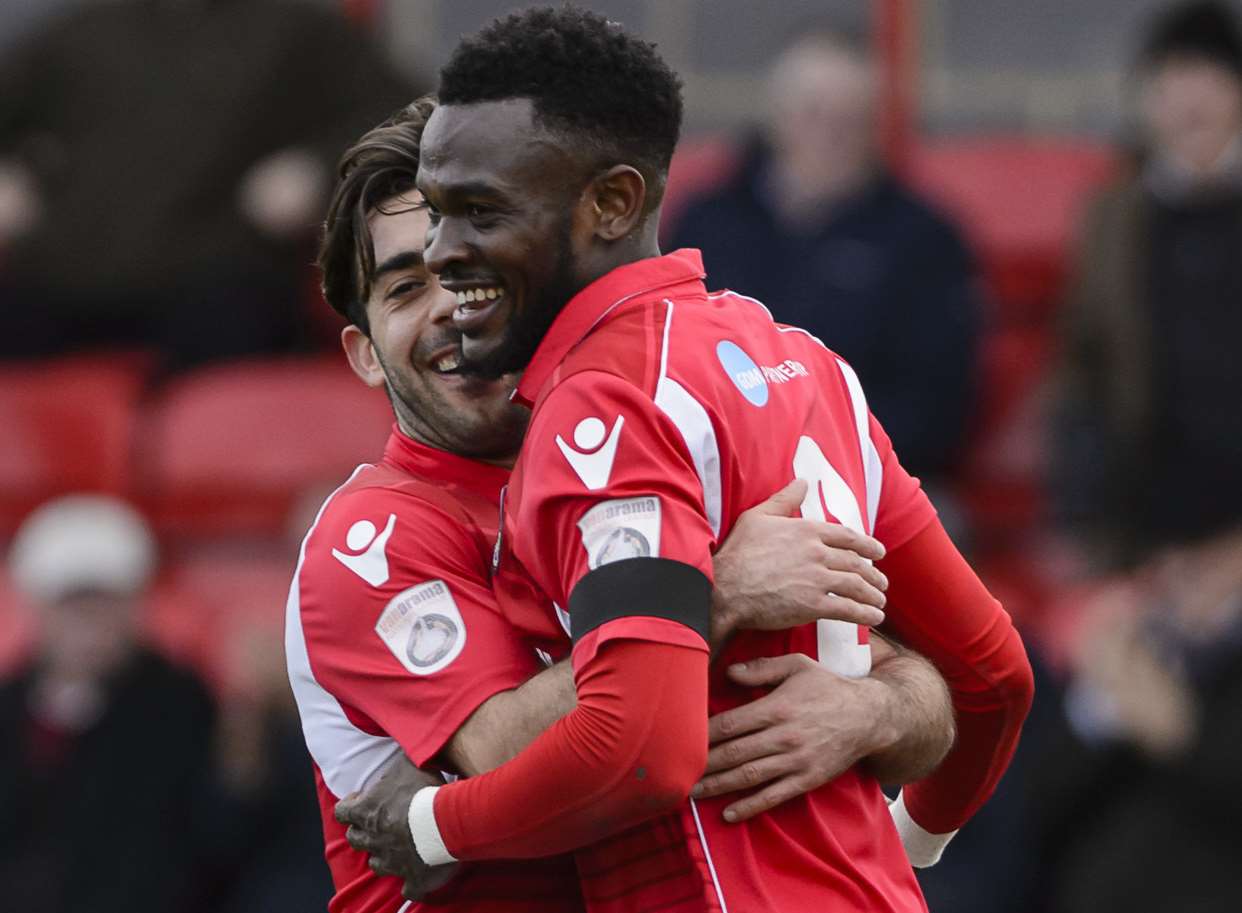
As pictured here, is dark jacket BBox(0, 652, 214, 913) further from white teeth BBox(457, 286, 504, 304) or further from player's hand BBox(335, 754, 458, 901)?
white teeth BBox(457, 286, 504, 304)

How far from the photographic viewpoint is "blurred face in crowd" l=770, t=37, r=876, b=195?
23.1ft

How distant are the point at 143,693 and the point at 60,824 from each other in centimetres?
45

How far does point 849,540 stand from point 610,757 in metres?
0.41

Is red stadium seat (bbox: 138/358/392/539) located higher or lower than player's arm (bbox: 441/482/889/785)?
lower

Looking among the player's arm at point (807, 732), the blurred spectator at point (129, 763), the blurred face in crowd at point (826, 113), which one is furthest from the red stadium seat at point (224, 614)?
the player's arm at point (807, 732)

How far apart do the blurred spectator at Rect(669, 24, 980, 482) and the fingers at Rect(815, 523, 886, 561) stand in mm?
4219

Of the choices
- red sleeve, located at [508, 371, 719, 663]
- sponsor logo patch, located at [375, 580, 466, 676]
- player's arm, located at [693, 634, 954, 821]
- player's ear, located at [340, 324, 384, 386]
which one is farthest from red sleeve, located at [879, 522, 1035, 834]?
player's ear, located at [340, 324, 384, 386]

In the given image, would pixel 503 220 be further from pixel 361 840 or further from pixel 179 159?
pixel 179 159

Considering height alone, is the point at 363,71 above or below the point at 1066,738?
above

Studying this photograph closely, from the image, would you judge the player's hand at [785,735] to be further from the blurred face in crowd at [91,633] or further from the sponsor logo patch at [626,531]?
the blurred face in crowd at [91,633]

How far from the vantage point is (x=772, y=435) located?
2.56m

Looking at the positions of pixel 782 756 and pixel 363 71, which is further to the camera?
pixel 363 71

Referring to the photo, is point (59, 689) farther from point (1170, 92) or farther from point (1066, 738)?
point (1170, 92)

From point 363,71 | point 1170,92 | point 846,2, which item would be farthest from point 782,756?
point 846,2
